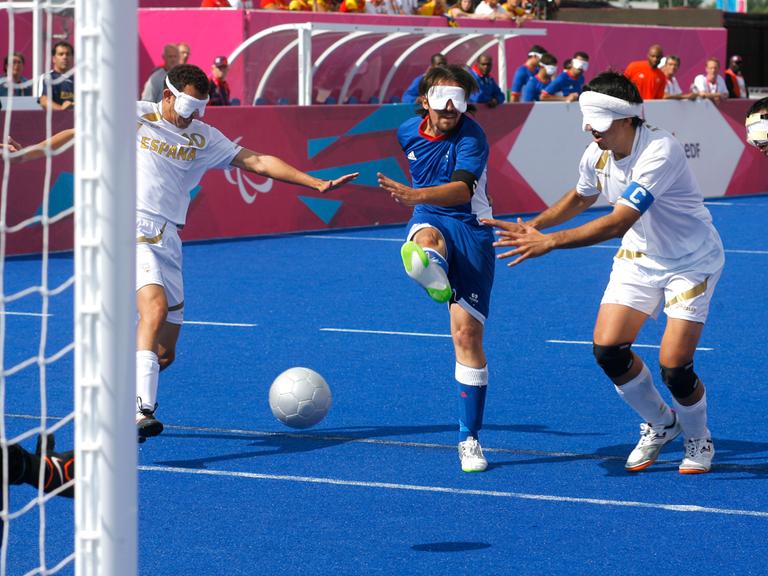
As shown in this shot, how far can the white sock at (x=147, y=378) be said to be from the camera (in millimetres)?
6906

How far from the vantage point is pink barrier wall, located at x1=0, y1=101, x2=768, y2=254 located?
1465cm

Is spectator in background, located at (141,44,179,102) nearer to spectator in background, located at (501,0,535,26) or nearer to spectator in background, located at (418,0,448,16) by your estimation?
spectator in background, located at (418,0,448,16)

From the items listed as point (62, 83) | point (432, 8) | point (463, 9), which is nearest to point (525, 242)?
point (62, 83)

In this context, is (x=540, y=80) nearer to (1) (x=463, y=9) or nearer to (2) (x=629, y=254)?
(1) (x=463, y=9)

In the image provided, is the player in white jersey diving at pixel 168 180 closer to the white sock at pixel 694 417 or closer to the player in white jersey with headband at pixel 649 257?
the player in white jersey with headband at pixel 649 257

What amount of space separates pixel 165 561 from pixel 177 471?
1.42 meters

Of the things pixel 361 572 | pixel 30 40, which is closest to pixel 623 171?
pixel 361 572

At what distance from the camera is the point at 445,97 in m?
6.81

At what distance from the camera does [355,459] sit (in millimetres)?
6992

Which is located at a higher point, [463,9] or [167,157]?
[463,9]

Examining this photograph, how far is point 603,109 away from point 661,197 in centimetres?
56

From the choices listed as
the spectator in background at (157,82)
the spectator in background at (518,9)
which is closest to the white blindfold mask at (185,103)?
the spectator in background at (157,82)

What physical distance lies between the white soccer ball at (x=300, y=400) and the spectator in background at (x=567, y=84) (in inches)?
555

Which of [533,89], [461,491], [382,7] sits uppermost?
[382,7]
